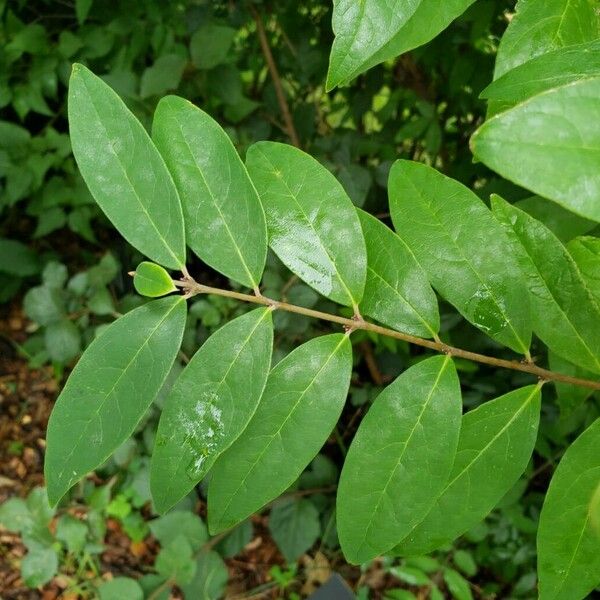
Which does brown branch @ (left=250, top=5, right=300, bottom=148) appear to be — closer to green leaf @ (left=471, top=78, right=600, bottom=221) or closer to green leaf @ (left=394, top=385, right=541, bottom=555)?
green leaf @ (left=394, top=385, right=541, bottom=555)

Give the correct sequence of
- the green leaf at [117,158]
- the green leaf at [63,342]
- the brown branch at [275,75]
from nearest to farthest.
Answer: the green leaf at [117,158]
the green leaf at [63,342]
the brown branch at [275,75]

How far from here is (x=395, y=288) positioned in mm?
683

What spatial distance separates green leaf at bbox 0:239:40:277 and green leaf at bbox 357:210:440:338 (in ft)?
6.13

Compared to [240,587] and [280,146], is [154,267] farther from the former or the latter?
[240,587]

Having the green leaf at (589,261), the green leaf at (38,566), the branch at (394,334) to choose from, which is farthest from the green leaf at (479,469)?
the green leaf at (38,566)

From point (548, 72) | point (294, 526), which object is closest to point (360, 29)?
point (548, 72)

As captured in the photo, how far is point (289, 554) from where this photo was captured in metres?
1.72

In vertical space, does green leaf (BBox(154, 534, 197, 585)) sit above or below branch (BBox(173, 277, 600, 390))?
below

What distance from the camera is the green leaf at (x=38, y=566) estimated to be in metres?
1.62

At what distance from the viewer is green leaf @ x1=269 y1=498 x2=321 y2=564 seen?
5.64 feet

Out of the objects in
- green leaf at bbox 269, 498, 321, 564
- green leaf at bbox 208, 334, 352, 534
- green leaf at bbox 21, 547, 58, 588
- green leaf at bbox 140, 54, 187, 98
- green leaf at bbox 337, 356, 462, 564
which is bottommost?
green leaf at bbox 269, 498, 321, 564

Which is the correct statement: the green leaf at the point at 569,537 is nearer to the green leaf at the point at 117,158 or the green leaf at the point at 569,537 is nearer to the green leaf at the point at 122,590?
the green leaf at the point at 117,158

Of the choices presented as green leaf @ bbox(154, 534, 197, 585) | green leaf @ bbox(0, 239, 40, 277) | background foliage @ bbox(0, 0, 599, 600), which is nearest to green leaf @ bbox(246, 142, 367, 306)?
background foliage @ bbox(0, 0, 599, 600)

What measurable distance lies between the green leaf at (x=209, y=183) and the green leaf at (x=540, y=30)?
252 mm
